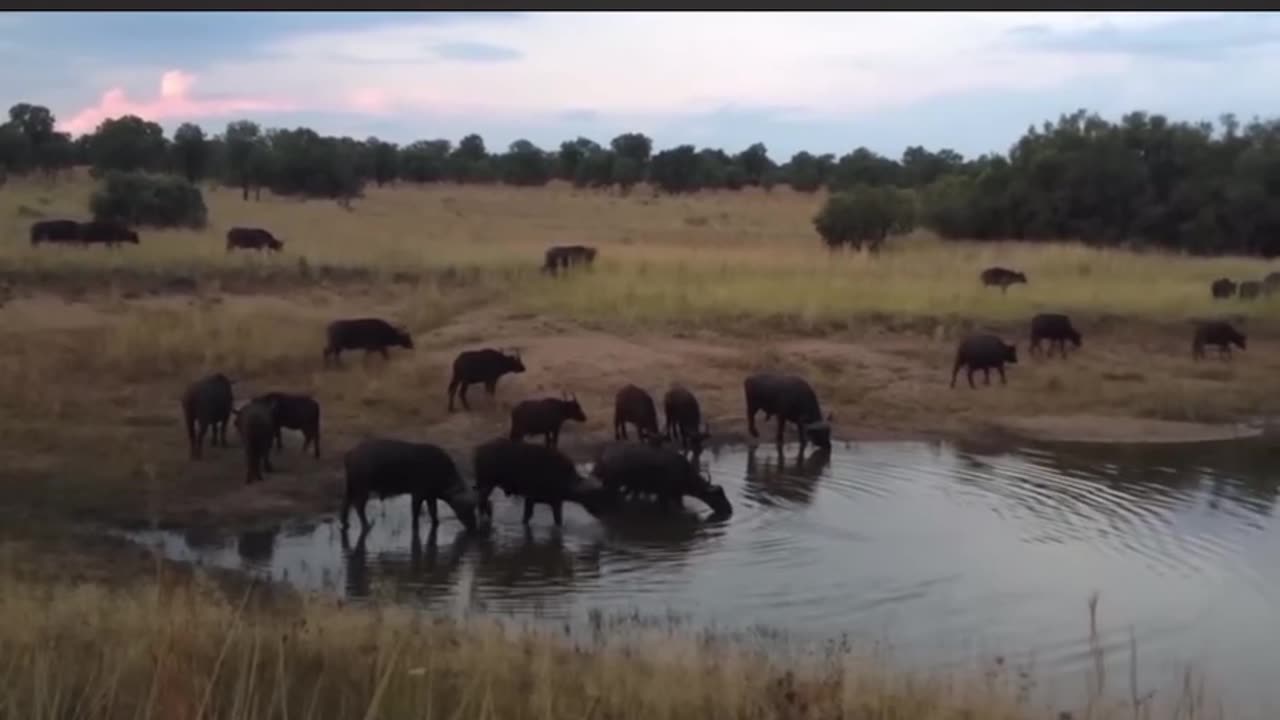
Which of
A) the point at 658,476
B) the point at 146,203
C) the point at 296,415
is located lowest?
the point at 658,476

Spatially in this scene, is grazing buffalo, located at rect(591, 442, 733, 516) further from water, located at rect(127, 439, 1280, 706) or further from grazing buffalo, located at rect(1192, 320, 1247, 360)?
grazing buffalo, located at rect(1192, 320, 1247, 360)

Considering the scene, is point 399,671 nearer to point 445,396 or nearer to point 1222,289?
point 445,396

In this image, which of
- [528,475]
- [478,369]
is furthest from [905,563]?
[478,369]

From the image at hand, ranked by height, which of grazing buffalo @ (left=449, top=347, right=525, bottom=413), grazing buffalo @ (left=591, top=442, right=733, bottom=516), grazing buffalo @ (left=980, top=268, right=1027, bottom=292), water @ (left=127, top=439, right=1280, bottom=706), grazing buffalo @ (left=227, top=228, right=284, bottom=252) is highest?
grazing buffalo @ (left=227, top=228, right=284, bottom=252)

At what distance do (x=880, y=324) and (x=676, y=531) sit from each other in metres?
12.5

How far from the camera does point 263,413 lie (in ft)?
46.3

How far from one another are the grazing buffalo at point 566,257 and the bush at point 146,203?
38.7 ft

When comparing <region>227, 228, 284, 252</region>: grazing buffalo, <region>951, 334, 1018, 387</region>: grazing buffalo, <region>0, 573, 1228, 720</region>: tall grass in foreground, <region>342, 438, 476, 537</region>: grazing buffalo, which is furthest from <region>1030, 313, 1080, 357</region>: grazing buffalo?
<region>227, 228, 284, 252</region>: grazing buffalo

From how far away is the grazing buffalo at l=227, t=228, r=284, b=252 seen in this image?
31.2 meters

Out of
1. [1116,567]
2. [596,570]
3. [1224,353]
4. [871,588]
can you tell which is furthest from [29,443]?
[1224,353]

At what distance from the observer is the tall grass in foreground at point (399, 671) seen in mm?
4738

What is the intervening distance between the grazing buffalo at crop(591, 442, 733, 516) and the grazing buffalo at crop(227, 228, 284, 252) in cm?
1925

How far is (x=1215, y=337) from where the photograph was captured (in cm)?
2391

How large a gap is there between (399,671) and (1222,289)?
25336 millimetres
